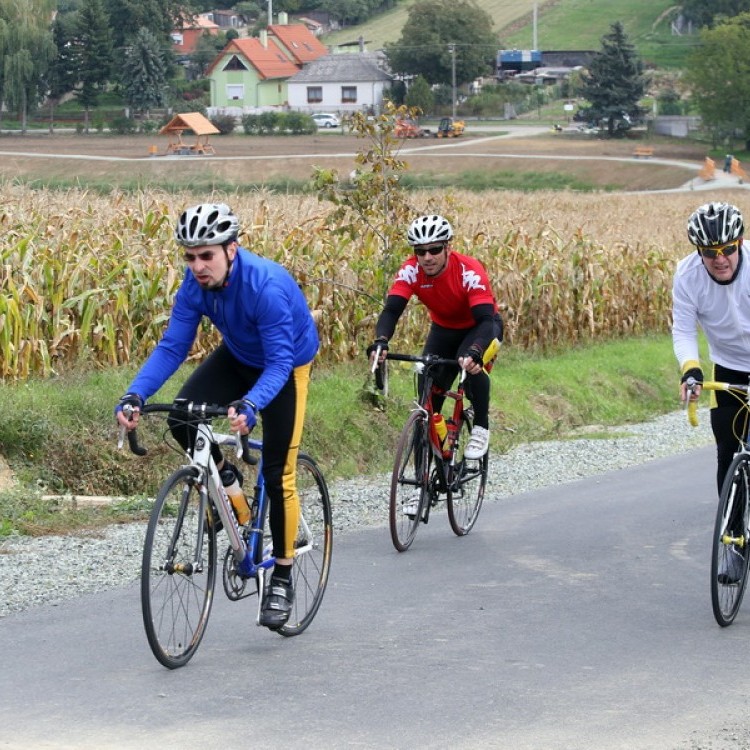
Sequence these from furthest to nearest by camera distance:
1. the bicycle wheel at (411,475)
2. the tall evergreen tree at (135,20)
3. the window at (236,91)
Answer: the window at (236,91)
the tall evergreen tree at (135,20)
the bicycle wheel at (411,475)

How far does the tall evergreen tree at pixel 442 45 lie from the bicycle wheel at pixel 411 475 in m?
116

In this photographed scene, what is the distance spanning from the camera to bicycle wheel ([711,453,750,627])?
7.62 m

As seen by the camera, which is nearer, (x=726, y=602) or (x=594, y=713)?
(x=594, y=713)

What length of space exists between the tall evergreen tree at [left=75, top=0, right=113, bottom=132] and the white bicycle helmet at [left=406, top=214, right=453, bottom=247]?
100424 millimetres

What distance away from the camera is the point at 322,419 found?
529 inches

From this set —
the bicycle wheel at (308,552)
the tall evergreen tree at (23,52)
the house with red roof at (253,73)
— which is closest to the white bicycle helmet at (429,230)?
the bicycle wheel at (308,552)

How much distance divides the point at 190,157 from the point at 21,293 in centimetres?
6191

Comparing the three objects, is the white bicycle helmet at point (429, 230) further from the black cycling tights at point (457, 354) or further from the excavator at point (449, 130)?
the excavator at point (449, 130)

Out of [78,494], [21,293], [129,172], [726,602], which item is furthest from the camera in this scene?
[129,172]

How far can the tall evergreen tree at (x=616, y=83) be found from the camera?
10212cm

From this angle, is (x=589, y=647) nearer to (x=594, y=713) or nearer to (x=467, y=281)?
(x=594, y=713)

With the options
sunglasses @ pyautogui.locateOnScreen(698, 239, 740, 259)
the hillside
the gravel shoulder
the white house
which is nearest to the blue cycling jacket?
the gravel shoulder

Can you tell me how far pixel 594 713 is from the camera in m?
6.19

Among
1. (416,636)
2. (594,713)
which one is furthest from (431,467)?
(594,713)
